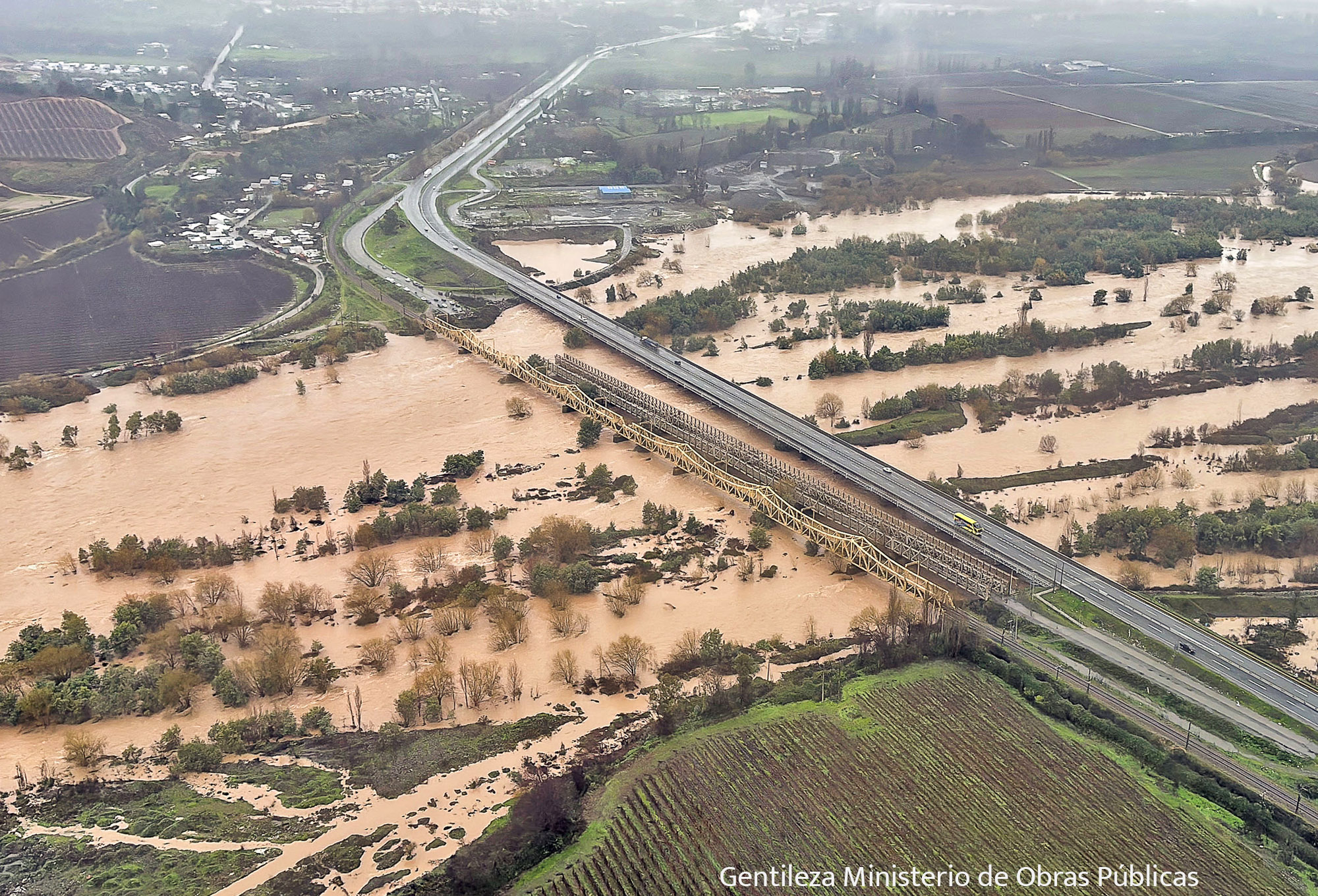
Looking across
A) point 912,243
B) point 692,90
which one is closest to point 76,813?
point 912,243

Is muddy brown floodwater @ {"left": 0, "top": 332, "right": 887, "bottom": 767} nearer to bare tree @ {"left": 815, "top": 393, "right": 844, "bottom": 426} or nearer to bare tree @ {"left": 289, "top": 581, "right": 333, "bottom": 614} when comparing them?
bare tree @ {"left": 289, "top": 581, "right": 333, "bottom": 614}

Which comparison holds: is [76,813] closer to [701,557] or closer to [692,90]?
[701,557]

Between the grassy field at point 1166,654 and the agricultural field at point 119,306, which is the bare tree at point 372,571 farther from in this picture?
the agricultural field at point 119,306

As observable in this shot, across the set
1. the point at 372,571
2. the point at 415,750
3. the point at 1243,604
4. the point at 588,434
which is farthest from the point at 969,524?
the point at 372,571

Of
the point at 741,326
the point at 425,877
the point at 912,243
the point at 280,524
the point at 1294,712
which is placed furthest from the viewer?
the point at 912,243

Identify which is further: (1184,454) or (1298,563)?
(1184,454)

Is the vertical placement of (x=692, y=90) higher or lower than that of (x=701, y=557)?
higher

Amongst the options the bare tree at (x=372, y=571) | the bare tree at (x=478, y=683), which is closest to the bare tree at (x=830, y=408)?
the bare tree at (x=372, y=571)
